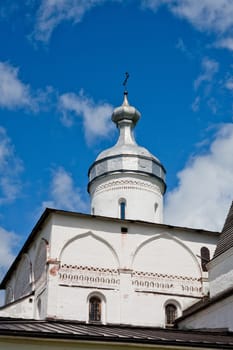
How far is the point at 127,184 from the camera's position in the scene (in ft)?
65.4

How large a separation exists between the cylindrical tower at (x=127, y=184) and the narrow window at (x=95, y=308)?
3739 millimetres

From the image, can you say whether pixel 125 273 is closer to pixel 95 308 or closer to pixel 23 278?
pixel 95 308

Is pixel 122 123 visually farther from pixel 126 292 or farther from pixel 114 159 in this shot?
pixel 126 292

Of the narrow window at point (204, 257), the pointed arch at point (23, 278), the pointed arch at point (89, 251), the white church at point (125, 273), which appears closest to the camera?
the white church at point (125, 273)

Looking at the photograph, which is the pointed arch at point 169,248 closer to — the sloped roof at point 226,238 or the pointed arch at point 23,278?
the sloped roof at point 226,238

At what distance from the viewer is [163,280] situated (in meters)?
17.2

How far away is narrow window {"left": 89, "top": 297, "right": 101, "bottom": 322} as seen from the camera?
1618cm

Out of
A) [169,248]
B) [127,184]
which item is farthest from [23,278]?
[169,248]

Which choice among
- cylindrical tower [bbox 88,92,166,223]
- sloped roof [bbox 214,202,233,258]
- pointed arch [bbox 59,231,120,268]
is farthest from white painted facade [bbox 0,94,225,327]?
sloped roof [bbox 214,202,233,258]

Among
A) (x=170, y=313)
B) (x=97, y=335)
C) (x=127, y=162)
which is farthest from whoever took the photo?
(x=127, y=162)

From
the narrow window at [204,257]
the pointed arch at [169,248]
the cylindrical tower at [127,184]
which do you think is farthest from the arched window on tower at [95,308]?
the cylindrical tower at [127,184]

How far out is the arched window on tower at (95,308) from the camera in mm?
16156

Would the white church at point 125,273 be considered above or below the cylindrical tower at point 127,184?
below

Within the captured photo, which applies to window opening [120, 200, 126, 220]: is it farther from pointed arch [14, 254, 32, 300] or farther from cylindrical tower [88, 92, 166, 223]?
pointed arch [14, 254, 32, 300]
